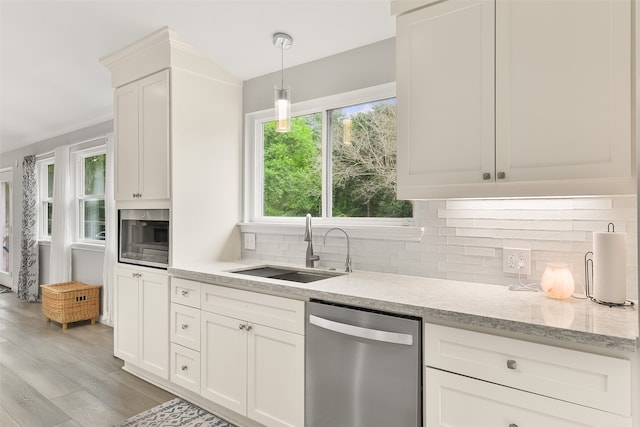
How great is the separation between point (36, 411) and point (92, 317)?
211 centimetres

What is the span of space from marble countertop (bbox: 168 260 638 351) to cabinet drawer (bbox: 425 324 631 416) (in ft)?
0.20

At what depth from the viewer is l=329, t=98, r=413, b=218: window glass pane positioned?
256 centimetres

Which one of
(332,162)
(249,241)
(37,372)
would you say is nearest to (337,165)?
(332,162)

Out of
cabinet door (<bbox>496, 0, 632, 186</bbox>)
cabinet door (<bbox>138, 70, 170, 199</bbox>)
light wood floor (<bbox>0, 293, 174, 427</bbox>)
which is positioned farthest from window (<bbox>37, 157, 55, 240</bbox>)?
cabinet door (<bbox>496, 0, 632, 186</bbox>)

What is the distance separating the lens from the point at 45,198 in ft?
19.6

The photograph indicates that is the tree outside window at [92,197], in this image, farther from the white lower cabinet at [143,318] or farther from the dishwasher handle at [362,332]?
the dishwasher handle at [362,332]

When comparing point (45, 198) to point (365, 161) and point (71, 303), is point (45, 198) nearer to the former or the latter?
point (71, 303)

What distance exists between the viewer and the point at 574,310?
1.52 m

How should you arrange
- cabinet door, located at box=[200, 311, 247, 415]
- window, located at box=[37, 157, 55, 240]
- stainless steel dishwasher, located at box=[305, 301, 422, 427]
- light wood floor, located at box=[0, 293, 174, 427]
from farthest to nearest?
window, located at box=[37, 157, 55, 240]
light wood floor, located at box=[0, 293, 174, 427]
cabinet door, located at box=[200, 311, 247, 415]
stainless steel dishwasher, located at box=[305, 301, 422, 427]

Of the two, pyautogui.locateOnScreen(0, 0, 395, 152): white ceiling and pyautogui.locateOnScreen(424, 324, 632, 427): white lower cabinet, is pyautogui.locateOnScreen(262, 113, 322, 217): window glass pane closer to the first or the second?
pyautogui.locateOnScreen(0, 0, 395, 152): white ceiling

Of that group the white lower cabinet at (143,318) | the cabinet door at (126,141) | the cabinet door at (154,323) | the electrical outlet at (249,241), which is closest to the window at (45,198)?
the cabinet door at (126,141)

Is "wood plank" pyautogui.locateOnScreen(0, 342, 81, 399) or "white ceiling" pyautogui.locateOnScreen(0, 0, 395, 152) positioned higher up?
"white ceiling" pyautogui.locateOnScreen(0, 0, 395, 152)

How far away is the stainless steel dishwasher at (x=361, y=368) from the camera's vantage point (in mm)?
1642

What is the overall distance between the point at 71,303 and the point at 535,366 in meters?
4.58
